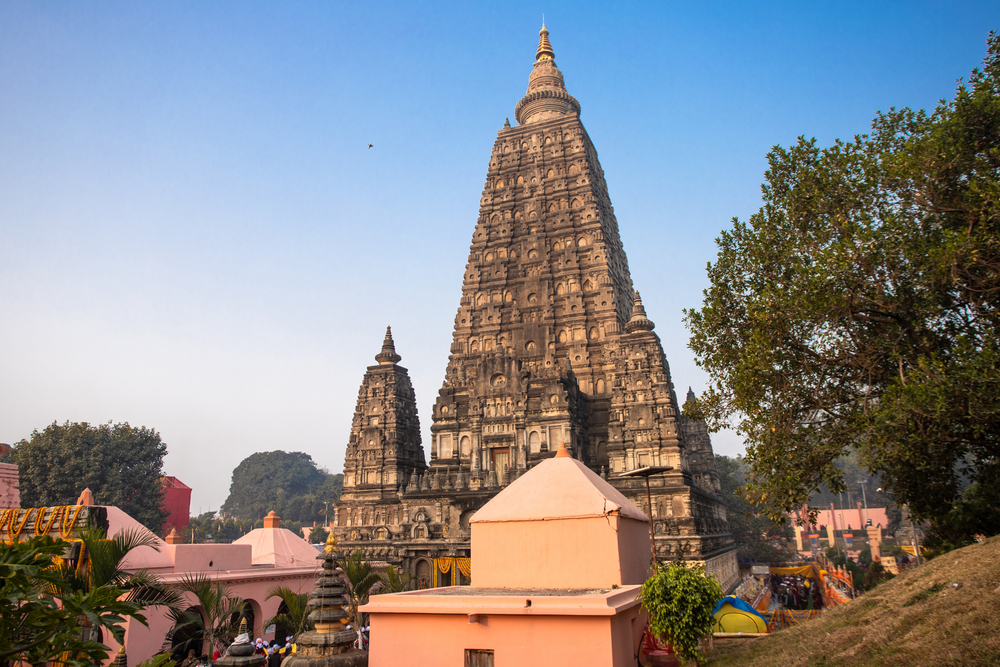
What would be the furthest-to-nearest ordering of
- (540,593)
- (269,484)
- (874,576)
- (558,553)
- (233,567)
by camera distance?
(269,484) < (874,576) < (233,567) < (558,553) < (540,593)

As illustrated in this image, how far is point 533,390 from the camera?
34312 millimetres

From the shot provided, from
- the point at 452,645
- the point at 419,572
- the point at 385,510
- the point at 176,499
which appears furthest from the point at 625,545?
the point at 176,499

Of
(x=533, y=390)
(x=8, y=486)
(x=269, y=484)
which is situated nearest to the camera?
(x=8, y=486)

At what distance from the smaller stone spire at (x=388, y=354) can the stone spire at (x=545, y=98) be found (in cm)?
1913

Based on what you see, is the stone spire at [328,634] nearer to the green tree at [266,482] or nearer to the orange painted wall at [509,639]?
the orange painted wall at [509,639]

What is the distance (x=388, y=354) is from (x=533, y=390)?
11.3 metres

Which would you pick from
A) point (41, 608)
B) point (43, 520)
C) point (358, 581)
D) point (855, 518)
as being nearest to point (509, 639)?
point (41, 608)

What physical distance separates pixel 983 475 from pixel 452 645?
13.4 m

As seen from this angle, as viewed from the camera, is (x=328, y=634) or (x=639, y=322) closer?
(x=328, y=634)

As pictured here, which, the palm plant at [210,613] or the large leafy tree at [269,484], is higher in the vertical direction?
the large leafy tree at [269,484]

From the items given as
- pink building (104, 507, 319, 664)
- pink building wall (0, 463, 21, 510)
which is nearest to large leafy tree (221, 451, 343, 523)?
pink building (104, 507, 319, 664)

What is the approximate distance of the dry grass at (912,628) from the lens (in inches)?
335

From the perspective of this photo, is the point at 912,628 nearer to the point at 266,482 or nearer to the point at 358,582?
the point at 358,582

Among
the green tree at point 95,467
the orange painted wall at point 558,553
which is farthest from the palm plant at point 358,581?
the green tree at point 95,467
